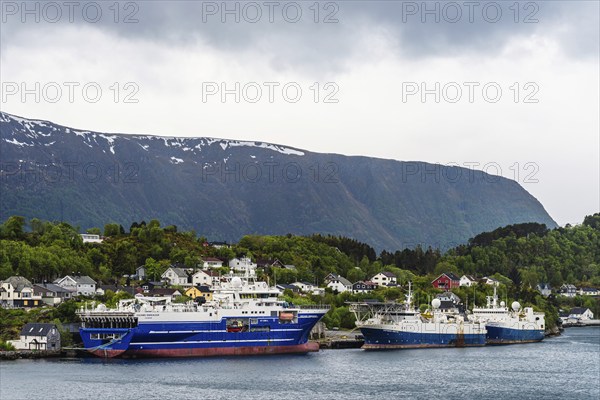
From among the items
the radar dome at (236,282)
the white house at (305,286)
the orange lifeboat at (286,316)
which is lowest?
the orange lifeboat at (286,316)

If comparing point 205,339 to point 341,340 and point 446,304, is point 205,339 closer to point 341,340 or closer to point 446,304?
point 341,340

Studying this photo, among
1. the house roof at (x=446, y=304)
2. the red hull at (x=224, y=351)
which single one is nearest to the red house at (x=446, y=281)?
the house roof at (x=446, y=304)

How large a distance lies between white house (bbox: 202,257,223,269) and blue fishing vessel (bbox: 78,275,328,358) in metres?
→ 45.7

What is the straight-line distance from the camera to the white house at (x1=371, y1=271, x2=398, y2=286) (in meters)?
160

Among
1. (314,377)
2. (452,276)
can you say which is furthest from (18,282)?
(452,276)

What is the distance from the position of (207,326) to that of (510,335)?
1745 inches

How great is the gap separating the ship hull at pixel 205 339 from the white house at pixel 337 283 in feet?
174

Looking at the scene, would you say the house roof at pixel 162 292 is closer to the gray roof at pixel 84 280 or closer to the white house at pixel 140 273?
the gray roof at pixel 84 280

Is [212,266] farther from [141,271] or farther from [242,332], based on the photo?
[242,332]

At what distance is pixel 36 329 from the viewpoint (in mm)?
88875

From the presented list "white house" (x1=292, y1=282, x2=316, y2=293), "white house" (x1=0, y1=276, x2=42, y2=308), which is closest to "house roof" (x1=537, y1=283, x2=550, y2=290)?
"white house" (x1=292, y1=282, x2=316, y2=293)

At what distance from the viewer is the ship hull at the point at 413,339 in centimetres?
10275

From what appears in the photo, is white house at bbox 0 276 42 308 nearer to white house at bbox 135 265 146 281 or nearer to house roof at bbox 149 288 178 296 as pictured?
house roof at bbox 149 288 178 296

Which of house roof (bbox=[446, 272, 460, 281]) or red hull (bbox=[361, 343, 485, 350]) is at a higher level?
house roof (bbox=[446, 272, 460, 281])
